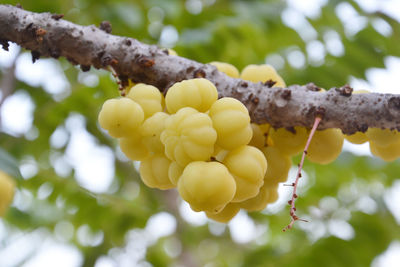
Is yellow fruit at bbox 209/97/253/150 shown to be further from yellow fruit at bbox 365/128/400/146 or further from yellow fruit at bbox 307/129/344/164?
yellow fruit at bbox 365/128/400/146

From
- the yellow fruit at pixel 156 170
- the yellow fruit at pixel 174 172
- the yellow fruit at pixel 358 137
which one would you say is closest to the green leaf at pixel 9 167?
the yellow fruit at pixel 156 170

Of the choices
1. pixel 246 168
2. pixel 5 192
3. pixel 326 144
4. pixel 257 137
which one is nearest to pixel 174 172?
pixel 246 168


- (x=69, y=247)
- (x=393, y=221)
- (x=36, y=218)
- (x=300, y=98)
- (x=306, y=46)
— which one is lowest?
(x=69, y=247)

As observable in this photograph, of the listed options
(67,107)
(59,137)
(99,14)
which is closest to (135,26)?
(99,14)

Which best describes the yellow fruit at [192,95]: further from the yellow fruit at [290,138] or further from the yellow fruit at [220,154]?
the yellow fruit at [290,138]

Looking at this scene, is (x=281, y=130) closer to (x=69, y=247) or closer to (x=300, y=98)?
(x=300, y=98)

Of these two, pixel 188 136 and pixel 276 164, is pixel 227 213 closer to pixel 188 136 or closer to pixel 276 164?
pixel 276 164
